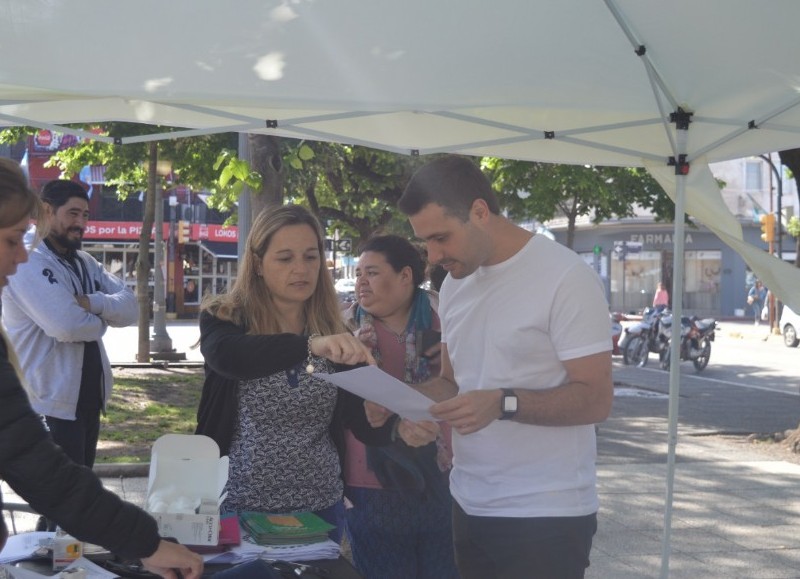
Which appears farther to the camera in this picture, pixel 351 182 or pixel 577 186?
pixel 351 182

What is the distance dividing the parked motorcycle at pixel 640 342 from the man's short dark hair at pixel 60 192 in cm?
1861

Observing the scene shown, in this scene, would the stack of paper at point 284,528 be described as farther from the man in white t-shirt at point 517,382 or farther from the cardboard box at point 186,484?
the man in white t-shirt at point 517,382

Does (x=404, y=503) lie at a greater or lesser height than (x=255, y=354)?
lesser

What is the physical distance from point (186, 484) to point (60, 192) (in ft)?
9.72

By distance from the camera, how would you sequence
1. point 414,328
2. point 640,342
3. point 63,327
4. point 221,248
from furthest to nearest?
point 221,248 → point 640,342 → point 63,327 → point 414,328

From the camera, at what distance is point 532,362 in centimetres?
311

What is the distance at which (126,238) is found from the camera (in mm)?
45500

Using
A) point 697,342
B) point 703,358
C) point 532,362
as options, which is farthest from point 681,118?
point 703,358

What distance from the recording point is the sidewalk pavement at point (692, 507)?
6723 mm

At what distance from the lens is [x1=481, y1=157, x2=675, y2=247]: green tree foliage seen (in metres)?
18.7

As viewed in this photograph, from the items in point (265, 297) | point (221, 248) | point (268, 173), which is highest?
point (221, 248)

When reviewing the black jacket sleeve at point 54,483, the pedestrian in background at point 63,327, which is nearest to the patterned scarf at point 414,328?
the pedestrian in background at point 63,327

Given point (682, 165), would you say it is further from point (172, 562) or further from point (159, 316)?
point (159, 316)

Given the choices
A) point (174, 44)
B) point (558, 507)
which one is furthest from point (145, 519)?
point (174, 44)
